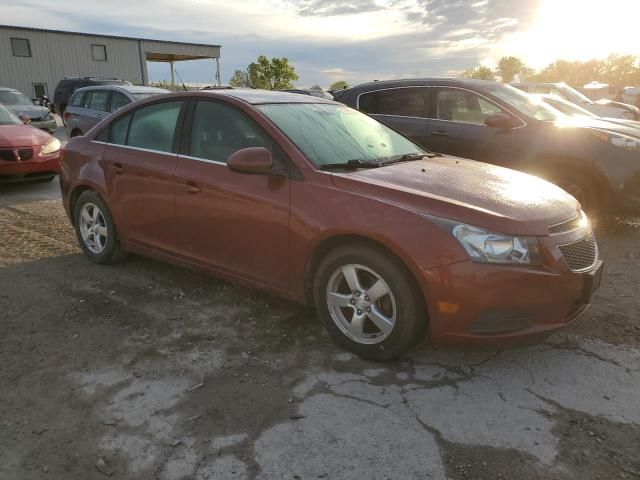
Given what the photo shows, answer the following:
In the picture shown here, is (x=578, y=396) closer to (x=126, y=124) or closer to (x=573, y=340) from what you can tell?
(x=573, y=340)

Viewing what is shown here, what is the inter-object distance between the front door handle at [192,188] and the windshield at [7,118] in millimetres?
6665

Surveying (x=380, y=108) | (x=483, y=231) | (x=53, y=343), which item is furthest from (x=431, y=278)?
(x=380, y=108)

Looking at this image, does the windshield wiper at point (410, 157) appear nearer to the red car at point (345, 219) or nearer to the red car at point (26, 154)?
the red car at point (345, 219)

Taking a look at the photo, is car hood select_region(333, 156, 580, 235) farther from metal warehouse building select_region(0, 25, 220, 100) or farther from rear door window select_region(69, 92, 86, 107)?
metal warehouse building select_region(0, 25, 220, 100)

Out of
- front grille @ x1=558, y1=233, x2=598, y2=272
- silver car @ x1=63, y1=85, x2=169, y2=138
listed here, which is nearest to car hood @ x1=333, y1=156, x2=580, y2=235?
front grille @ x1=558, y1=233, x2=598, y2=272

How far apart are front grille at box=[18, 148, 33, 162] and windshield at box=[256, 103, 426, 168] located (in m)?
5.81

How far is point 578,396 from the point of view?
2824mm

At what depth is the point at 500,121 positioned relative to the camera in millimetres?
5965

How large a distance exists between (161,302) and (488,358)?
242cm

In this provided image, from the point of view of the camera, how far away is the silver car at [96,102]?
10508 mm

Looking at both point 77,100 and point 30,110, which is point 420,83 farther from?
point 30,110

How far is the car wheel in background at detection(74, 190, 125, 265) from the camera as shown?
15.2 feet

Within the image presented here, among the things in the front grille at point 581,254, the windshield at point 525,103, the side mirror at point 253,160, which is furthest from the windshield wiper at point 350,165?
the windshield at point 525,103

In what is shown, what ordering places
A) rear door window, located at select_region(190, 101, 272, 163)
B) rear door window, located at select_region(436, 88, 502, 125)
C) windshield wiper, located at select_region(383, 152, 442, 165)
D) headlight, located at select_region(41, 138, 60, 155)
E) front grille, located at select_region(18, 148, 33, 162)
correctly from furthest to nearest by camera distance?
headlight, located at select_region(41, 138, 60, 155), front grille, located at select_region(18, 148, 33, 162), rear door window, located at select_region(436, 88, 502, 125), windshield wiper, located at select_region(383, 152, 442, 165), rear door window, located at select_region(190, 101, 272, 163)
